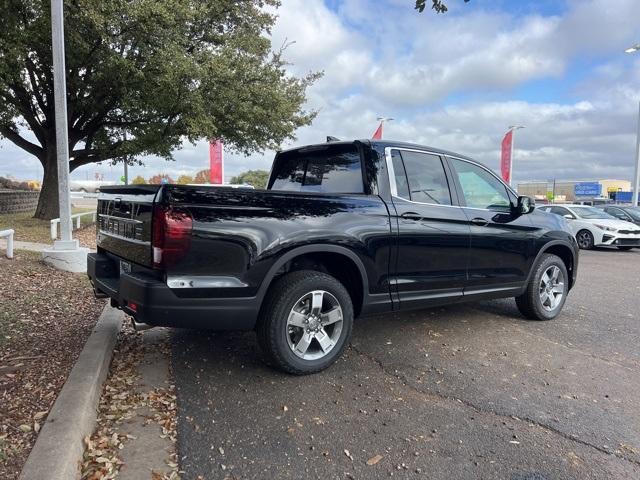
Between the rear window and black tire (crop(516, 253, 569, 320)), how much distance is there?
8.53ft

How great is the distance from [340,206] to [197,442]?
200 centimetres

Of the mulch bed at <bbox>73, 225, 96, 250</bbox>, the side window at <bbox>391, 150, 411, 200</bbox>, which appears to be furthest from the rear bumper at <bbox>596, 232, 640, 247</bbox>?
the mulch bed at <bbox>73, 225, 96, 250</bbox>

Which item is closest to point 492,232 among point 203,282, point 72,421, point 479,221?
point 479,221

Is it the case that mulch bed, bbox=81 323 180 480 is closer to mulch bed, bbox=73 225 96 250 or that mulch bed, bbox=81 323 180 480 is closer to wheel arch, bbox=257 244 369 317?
wheel arch, bbox=257 244 369 317

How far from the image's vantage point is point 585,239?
50.4 feet

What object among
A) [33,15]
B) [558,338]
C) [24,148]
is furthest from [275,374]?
[24,148]

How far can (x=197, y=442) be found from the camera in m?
2.99

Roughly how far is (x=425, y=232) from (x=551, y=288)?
93.8 inches

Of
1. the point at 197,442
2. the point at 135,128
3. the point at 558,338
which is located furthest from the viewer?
the point at 135,128

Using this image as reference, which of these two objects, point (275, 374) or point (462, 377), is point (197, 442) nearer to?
point (275, 374)

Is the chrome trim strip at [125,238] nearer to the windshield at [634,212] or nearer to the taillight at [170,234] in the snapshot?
the taillight at [170,234]

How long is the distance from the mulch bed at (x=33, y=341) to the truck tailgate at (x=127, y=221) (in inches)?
36.6

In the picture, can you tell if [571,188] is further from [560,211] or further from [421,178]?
[421,178]

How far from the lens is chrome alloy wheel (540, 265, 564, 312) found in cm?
584
